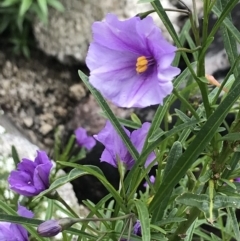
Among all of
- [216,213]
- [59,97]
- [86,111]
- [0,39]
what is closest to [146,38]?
[216,213]

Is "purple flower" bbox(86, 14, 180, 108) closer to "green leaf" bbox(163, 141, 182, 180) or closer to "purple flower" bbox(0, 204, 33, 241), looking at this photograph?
"green leaf" bbox(163, 141, 182, 180)

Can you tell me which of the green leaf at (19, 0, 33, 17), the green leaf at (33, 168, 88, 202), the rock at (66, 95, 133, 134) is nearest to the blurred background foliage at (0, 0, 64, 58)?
the green leaf at (19, 0, 33, 17)

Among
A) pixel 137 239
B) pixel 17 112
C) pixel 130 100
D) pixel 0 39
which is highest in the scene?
pixel 130 100

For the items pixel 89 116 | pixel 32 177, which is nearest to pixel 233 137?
pixel 32 177

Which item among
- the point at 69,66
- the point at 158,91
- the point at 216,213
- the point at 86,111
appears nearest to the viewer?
the point at 158,91

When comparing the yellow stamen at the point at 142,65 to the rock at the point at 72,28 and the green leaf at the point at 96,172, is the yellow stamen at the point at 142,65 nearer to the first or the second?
the green leaf at the point at 96,172

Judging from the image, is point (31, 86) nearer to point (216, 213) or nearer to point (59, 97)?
point (59, 97)

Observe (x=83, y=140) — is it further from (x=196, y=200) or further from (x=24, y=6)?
(x=196, y=200)
